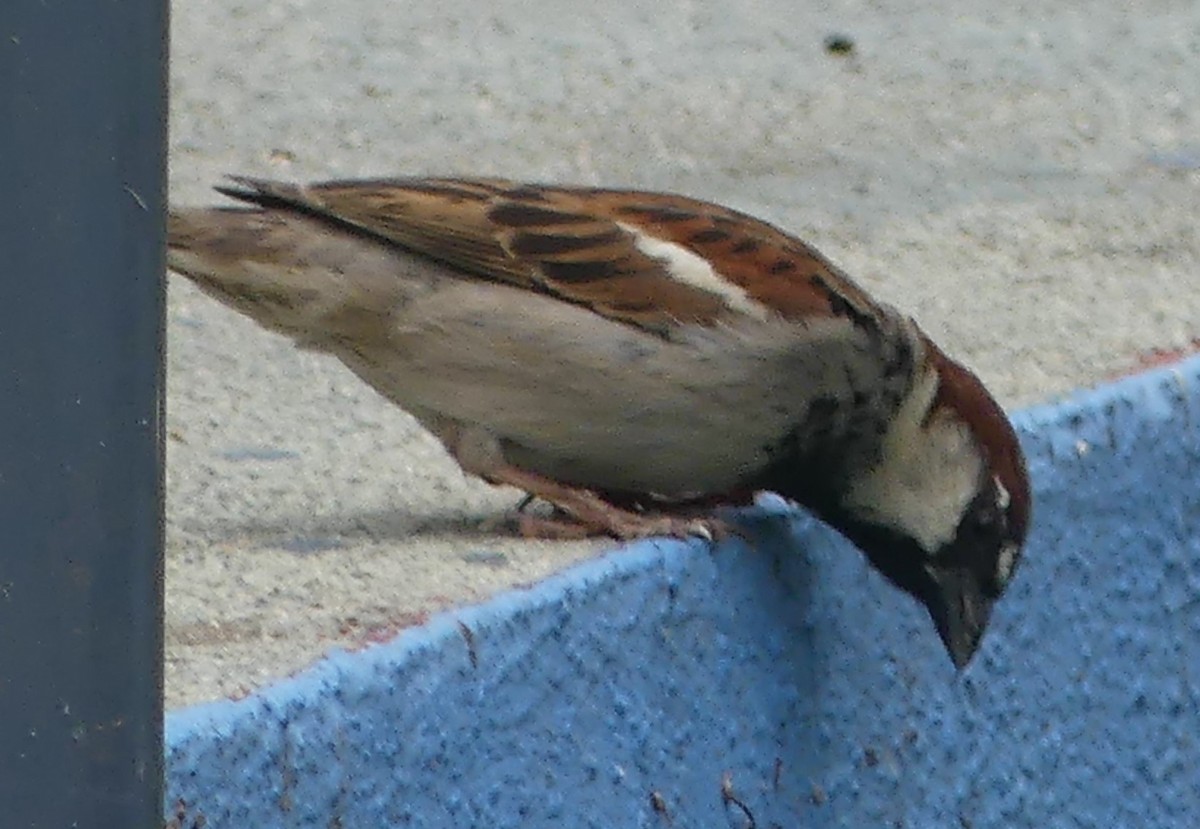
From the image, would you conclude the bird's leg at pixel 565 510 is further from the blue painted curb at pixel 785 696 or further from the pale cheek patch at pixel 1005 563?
the pale cheek patch at pixel 1005 563

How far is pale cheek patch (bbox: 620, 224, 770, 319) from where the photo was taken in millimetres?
3508

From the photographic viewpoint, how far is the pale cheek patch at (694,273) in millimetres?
3508

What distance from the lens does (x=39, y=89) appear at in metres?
1.50

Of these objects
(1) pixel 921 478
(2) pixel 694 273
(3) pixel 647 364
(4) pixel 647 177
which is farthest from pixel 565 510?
(4) pixel 647 177

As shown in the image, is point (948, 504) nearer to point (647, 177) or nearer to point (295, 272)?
point (295, 272)

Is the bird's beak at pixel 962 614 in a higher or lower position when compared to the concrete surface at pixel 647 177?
higher

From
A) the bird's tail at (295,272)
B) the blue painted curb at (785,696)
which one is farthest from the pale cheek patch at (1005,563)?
the bird's tail at (295,272)

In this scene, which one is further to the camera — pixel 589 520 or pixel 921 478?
pixel 921 478

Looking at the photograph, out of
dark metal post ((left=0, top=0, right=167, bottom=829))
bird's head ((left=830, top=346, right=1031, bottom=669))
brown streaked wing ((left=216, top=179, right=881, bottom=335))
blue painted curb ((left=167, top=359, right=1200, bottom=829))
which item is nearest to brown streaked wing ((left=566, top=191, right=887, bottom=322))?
brown streaked wing ((left=216, top=179, right=881, bottom=335))

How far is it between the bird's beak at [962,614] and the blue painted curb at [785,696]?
0.41ft

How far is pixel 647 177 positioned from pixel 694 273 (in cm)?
195

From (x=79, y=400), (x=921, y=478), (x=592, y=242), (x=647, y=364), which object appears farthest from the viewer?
(x=592, y=242)

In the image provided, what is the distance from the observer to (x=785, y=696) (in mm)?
3420

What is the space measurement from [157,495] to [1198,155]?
4.42 metres
